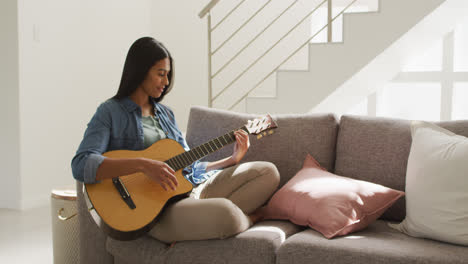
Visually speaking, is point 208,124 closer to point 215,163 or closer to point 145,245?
point 215,163

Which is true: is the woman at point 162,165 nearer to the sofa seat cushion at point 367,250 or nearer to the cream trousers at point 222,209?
the cream trousers at point 222,209

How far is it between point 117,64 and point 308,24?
6.34 ft

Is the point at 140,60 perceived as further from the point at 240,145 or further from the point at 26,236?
the point at 26,236

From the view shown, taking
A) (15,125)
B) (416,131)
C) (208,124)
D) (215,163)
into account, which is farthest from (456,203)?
(15,125)

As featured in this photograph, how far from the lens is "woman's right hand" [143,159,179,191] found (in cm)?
181

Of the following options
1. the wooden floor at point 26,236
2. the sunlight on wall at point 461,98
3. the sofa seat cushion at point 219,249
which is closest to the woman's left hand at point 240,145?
the sofa seat cushion at point 219,249

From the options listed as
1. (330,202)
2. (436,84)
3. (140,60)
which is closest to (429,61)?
(436,84)

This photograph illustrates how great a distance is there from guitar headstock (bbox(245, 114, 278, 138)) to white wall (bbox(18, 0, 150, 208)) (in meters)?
2.28

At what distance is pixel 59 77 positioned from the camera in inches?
163

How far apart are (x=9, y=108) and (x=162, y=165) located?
2.41 metres

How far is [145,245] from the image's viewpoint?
1.87 metres

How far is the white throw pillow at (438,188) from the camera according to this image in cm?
168

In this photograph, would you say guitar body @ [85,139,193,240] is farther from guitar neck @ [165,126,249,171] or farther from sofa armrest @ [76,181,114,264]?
sofa armrest @ [76,181,114,264]

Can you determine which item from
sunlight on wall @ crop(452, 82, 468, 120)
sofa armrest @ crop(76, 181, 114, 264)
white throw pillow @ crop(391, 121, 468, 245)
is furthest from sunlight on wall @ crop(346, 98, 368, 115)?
sofa armrest @ crop(76, 181, 114, 264)
